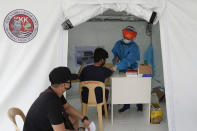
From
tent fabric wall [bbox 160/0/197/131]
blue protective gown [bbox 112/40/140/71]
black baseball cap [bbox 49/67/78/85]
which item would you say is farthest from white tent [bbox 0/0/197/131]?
blue protective gown [bbox 112/40/140/71]

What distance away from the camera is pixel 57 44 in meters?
2.95

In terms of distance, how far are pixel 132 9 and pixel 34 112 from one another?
191 cm

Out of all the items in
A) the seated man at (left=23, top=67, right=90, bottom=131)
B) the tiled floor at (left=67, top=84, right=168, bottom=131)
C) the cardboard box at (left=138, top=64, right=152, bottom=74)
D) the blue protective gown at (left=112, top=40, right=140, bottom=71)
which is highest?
the blue protective gown at (left=112, top=40, right=140, bottom=71)

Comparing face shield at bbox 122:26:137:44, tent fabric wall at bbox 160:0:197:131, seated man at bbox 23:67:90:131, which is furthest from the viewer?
face shield at bbox 122:26:137:44

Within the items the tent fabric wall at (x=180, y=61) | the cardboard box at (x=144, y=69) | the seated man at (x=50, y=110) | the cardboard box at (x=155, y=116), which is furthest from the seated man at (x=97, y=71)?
the seated man at (x=50, y=110)

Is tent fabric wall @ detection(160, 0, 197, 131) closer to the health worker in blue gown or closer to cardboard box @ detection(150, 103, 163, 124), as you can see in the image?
cardboard box @ detection(150, 103, 163, 124)

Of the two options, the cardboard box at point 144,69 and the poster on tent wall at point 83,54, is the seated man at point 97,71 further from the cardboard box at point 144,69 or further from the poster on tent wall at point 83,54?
the poster on tent wall at point 83,54

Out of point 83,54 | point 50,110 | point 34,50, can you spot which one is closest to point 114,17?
point 83,54

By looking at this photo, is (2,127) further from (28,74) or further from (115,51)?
(115,51)

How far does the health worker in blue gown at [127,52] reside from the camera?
405 centimetres

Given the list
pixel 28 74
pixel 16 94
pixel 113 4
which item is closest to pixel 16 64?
pixel 28 74

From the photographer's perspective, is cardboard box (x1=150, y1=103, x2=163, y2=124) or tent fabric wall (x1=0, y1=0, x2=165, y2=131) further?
cardboard box (x1=150, y1=103, x2=163, y2=124)

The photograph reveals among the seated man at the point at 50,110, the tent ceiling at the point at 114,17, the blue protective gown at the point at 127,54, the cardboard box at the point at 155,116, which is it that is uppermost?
the tent ceiling at the point at 114,17

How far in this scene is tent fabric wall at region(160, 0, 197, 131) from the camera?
3023 millimetres
